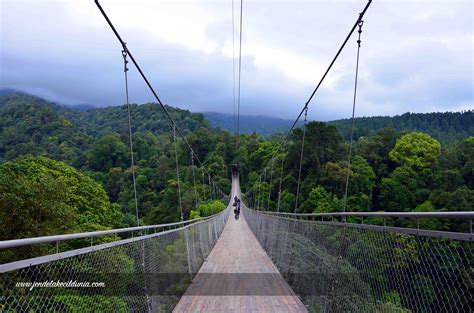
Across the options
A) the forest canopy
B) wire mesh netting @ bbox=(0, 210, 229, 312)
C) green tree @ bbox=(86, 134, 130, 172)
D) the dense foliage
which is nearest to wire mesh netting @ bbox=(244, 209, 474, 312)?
wire mesh netting @ bbox=(0, 210, 229, 312)

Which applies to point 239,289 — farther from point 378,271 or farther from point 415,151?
point 415,151

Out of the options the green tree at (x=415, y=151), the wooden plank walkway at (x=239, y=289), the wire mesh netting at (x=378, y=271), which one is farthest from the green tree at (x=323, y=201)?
the wire mesh netting at (x=378, y=271)

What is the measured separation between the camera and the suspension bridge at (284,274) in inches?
62.9

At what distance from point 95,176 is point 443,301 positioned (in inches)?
1275

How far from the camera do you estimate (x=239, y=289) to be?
17.5 feet

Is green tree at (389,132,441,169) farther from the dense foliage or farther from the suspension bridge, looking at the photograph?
the suspension bridge

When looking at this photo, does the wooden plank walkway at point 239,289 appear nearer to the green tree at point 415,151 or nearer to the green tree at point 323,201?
the green tree at point 323,201

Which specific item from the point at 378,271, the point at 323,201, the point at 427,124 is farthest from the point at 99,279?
the point at 427,124

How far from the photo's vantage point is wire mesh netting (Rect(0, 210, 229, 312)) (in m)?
1.61

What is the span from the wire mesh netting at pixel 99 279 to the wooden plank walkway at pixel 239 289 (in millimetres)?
419

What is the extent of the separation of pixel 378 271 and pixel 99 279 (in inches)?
61.6

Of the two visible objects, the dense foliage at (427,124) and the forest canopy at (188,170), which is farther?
the dense foliage at (427,124)

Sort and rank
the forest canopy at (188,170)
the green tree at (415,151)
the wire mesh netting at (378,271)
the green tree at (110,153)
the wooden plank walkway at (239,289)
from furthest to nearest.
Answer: the green tree at (415,151) → the green tree at (110,153) → the forest canopy at (188,170) → the wooden plank walkway at (239,289) → the wire mesh netting at (378,271)

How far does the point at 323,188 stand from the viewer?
30453 mm
